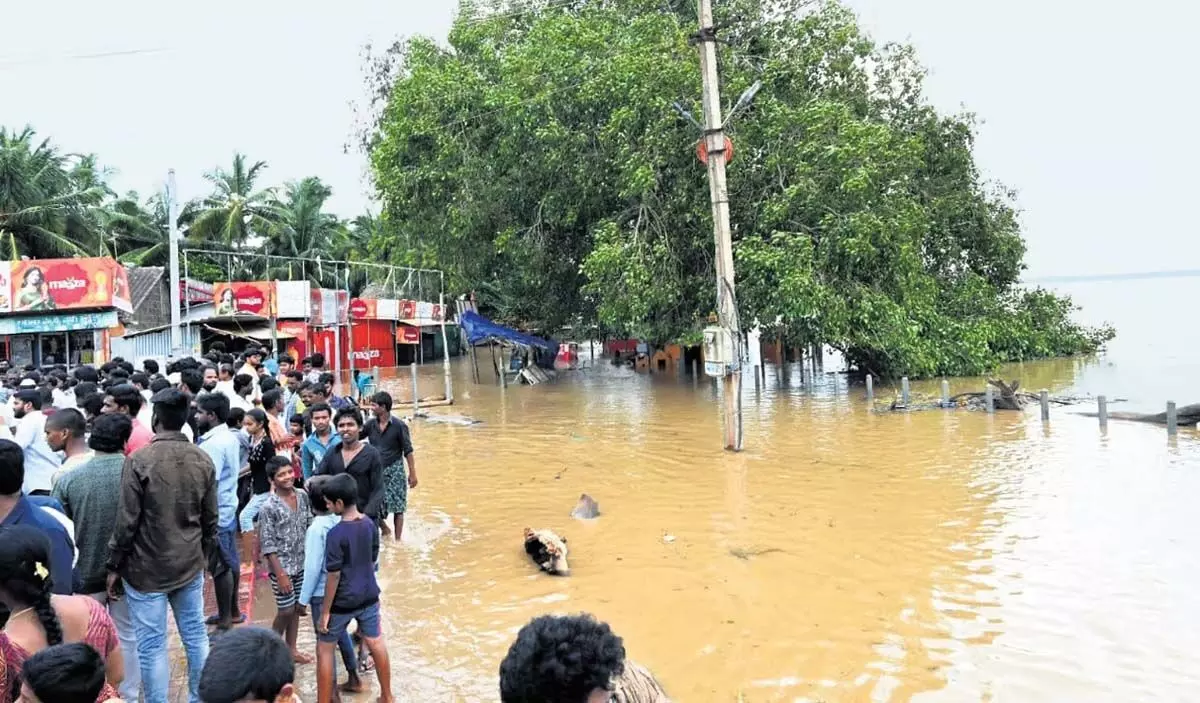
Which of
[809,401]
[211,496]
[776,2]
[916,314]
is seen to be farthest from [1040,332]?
[211,496]

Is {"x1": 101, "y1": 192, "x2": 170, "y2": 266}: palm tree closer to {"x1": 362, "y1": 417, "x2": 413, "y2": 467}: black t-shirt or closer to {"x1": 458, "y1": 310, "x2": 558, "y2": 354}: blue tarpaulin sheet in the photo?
{"x1": 458, "y1": 310, "x2": 558, "y2": 354}: blue tarpaulin sheet

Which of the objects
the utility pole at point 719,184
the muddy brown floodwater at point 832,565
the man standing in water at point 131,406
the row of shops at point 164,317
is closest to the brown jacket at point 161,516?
the man standing in water at point 131,406

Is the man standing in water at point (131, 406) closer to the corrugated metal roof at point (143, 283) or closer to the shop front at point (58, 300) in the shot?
the shop front at point (58, 300)

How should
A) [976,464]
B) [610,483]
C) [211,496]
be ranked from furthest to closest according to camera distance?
[976,464] → [610,483] → [211,496]

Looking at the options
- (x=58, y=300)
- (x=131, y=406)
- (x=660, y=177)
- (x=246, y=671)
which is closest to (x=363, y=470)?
(x=131, y=406)

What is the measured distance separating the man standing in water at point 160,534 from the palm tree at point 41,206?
25.9m

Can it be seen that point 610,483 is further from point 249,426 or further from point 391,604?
point 249,426

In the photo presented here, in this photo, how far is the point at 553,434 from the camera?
16750 mm

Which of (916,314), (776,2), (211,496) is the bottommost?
(211,496)

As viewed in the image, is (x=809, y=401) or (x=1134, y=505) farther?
(x=809, y=401)

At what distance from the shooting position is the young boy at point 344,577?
4.40 m

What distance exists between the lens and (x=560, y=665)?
7.14ft

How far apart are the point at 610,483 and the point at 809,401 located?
443 inches

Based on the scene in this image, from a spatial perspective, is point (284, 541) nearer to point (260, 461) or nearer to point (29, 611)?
point (260, 461)
